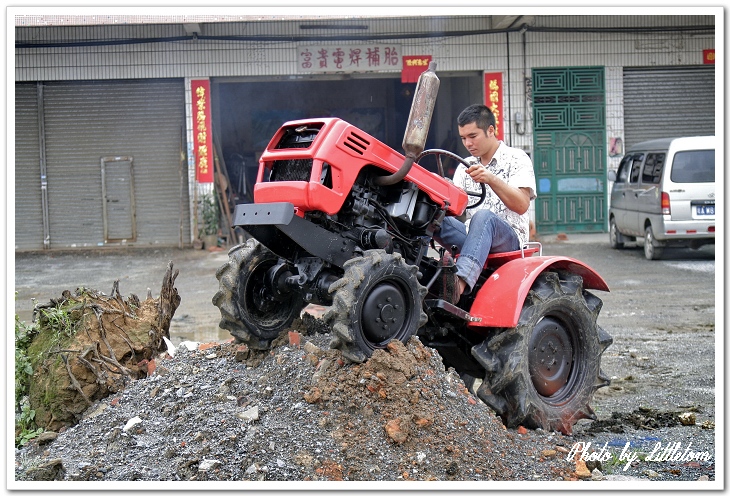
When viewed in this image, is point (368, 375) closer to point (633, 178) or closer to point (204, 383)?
point (204, 383)

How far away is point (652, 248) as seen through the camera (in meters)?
12.8

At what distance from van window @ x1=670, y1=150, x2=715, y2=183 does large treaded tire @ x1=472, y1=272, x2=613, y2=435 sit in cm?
807

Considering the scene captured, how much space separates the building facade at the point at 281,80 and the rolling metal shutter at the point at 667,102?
30 mm

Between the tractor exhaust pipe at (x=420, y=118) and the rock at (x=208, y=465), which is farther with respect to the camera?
the tractor exhaust pipe at (x=420, y=118)

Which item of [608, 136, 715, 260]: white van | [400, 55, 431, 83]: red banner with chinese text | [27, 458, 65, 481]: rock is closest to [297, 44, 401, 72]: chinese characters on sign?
[400, 55, 431, 83]: red banner with chinese text

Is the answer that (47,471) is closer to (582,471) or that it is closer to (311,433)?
(311,433)

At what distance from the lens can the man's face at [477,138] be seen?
17.0ft

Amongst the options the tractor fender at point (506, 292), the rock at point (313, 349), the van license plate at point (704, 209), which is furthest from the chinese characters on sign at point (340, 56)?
the rock at point (313, 349)

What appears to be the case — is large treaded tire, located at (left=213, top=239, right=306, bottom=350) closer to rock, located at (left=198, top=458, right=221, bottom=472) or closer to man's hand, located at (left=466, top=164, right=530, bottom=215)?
rock, located at (left=198, top=458, right=221, bottom=472)

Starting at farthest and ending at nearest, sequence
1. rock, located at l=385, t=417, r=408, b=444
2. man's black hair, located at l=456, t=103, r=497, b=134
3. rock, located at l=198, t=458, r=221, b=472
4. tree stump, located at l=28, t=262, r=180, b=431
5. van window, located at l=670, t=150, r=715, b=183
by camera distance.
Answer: van window, located at l=670, t=150, r=715, b=183 → man's black hair, located at l=456, t=103, r=497, b=134 → tree stump, located at l=28, t=262, r=180, b=431 → rock, located at l=385, t=417, r=408, b=444 → rock, located at l=198, t=458, r=221, b=472

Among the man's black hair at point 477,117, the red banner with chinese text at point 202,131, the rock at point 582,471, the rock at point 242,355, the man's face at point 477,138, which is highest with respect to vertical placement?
the red banner with chinese text at point 202,131

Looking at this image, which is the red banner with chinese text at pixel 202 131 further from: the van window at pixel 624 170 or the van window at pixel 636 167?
the van window at pixel 636 167

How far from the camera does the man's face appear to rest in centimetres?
517
